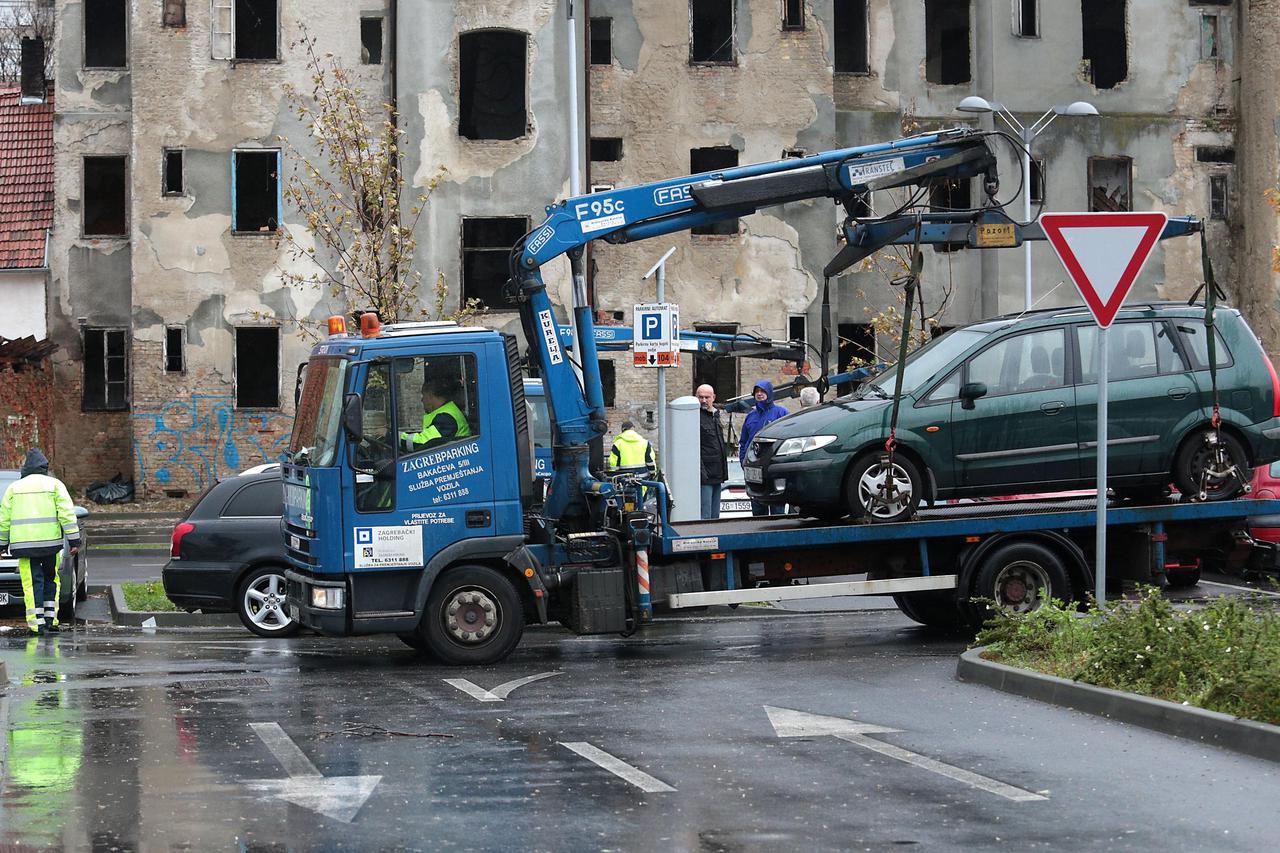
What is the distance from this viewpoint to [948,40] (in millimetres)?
40938

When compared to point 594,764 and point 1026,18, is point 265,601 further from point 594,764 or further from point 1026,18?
point 1026,18

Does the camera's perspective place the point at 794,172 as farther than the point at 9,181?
No

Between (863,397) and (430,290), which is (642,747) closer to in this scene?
(863,397)

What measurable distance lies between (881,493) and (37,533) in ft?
28.3

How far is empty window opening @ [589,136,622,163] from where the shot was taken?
3784 centimetres

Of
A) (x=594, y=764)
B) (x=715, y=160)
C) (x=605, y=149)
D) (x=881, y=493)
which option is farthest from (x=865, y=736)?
(x=715, y=160)

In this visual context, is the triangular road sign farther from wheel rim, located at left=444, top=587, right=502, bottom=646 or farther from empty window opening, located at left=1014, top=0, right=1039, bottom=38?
empty window opening, located at left=1014, top=0, right=1039, bottom=38

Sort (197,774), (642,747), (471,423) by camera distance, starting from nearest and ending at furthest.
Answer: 1. (197,774)
2. (642,747)
3. (471,423)

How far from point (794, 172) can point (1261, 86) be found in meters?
27.6

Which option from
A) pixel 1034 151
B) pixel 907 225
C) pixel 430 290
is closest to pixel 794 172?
pixel 907 225

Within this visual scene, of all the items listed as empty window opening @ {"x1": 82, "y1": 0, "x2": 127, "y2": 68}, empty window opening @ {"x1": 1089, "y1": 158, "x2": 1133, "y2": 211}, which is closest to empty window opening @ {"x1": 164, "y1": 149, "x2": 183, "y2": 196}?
empty window opening @ {"x1": 82, "y1": 0, "x2": 127, "y2": 68}

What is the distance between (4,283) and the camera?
3838 centimetres

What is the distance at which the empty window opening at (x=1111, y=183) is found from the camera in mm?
40406

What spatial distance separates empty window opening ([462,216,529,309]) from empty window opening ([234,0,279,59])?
17.7 feet
